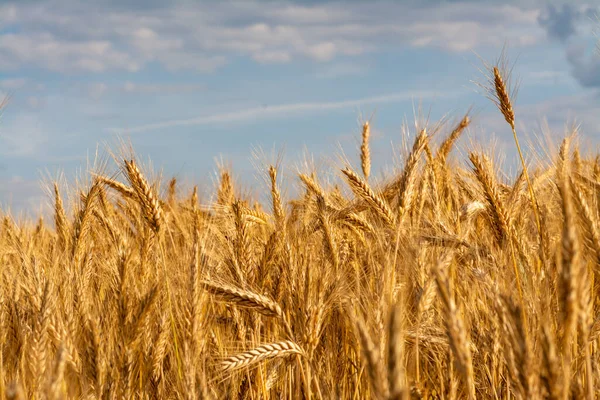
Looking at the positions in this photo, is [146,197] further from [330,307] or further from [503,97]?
[503,97]

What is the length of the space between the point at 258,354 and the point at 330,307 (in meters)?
0.51

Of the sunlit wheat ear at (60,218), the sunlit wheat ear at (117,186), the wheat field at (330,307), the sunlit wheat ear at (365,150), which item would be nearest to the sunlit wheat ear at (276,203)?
the wheat field at (330,307)

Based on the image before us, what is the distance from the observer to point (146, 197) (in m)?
3.00

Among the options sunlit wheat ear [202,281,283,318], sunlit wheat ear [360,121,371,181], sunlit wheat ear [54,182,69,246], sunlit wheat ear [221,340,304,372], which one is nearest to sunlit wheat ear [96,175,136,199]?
sunlit wheat ear [54,182,69,246]

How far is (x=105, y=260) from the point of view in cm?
354

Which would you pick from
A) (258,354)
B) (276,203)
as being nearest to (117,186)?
(276,203)

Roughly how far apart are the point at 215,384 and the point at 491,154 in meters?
2.19

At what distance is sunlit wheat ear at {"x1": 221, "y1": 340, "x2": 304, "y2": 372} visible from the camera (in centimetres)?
225

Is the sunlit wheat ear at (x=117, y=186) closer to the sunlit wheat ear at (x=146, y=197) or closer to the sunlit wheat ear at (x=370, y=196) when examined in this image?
the sunlit wheat ear at (x=146, y=197)

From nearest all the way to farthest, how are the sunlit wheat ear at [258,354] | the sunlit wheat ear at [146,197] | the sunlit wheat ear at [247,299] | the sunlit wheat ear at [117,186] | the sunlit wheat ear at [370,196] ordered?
the sunlit wheat ear at [258,354], the sunlit wheat ear at [247,299], the sunlit wheat ear at [146,197], the sunlit wheat ear at [370,196], the sunlit wheat ear at [117,186]

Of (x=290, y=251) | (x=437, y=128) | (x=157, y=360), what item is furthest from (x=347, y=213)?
(x=157, y=360)

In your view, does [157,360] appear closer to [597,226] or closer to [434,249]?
[434,249]

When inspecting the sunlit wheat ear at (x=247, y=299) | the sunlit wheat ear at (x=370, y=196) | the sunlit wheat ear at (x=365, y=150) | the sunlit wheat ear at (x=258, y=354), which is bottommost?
the sunlit wheat ear at (x=258, y=354)

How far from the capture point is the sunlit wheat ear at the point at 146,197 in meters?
2.96
